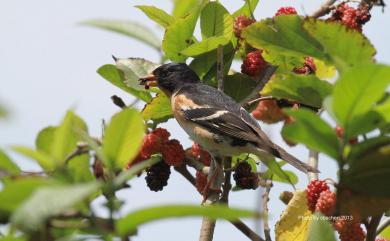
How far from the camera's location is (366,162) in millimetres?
1964

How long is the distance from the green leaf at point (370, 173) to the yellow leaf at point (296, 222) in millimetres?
1373

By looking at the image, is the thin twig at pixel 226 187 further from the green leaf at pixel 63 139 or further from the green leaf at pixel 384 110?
the green leaf at pixel 63 139

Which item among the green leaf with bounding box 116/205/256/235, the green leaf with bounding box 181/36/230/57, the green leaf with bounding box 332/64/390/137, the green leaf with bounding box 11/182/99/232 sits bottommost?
the green leaf with bounding box 11/182/99/232

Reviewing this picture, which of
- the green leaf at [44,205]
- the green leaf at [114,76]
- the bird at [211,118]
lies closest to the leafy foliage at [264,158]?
the green leaf at [44,205]

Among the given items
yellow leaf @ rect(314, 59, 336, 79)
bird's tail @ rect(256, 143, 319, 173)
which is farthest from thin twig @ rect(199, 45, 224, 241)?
yellow leaf @ rect(314, 59, 336, 79)

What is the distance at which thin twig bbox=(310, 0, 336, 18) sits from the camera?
354 centimetres

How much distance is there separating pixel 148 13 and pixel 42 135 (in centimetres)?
206

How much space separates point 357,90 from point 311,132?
162 mm

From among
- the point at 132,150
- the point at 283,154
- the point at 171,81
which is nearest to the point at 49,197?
the point at 132,150

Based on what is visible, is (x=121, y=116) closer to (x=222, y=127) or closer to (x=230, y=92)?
(x=230, y=92)

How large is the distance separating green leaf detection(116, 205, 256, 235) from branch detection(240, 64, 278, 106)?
91.3 inches

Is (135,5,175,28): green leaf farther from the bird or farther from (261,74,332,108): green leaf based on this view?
(261,74,332,108): green leaf

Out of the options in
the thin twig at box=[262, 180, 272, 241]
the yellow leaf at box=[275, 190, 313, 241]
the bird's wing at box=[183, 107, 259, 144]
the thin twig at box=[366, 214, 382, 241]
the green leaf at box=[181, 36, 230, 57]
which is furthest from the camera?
the bird's wing at box=[183, 107, 259, 144]

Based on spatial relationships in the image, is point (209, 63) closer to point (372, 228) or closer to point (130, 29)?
point (372, 228)
